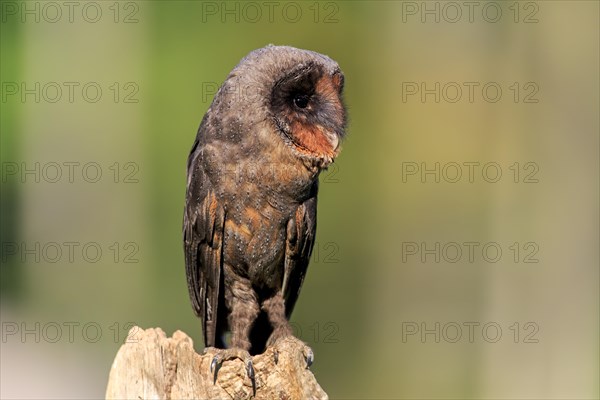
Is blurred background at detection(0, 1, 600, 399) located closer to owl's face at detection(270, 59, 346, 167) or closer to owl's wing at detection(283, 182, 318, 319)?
owl's wing at detection(283, 182, 318, 319)

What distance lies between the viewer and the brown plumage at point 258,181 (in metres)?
3.88

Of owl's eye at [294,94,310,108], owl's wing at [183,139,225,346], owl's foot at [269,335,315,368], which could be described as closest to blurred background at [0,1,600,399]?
owl's wing at [183,139,225,346]

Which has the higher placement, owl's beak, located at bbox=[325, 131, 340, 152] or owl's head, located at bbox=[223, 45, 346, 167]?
owl's head, located at bbox=[223, 45, 346, 167]

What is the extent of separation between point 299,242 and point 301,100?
2.26 feet

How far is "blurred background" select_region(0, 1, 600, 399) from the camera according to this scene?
7.52 metres

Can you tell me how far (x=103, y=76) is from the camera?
25.3ft

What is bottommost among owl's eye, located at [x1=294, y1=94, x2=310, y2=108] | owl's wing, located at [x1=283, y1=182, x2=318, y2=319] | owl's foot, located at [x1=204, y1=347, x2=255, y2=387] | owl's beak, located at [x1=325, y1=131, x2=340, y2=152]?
owl's foot, located at [x1=204, y1=347, x2=255, y2=387]

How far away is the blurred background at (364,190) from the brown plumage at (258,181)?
3.46 meters

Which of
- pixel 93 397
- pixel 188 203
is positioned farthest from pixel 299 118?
pixel 93 397

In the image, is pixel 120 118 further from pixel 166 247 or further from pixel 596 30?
pixel 596 30

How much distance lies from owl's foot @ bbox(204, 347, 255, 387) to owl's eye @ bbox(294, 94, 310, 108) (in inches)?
45.8

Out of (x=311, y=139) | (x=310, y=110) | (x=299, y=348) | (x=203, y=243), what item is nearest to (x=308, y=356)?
(x=299, y=348)

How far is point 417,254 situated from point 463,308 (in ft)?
2.24

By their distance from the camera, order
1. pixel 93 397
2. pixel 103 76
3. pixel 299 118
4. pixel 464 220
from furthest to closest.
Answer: pixel 464 220 → pixel 103 76 → pixel 93 397 → pixel 299 118
